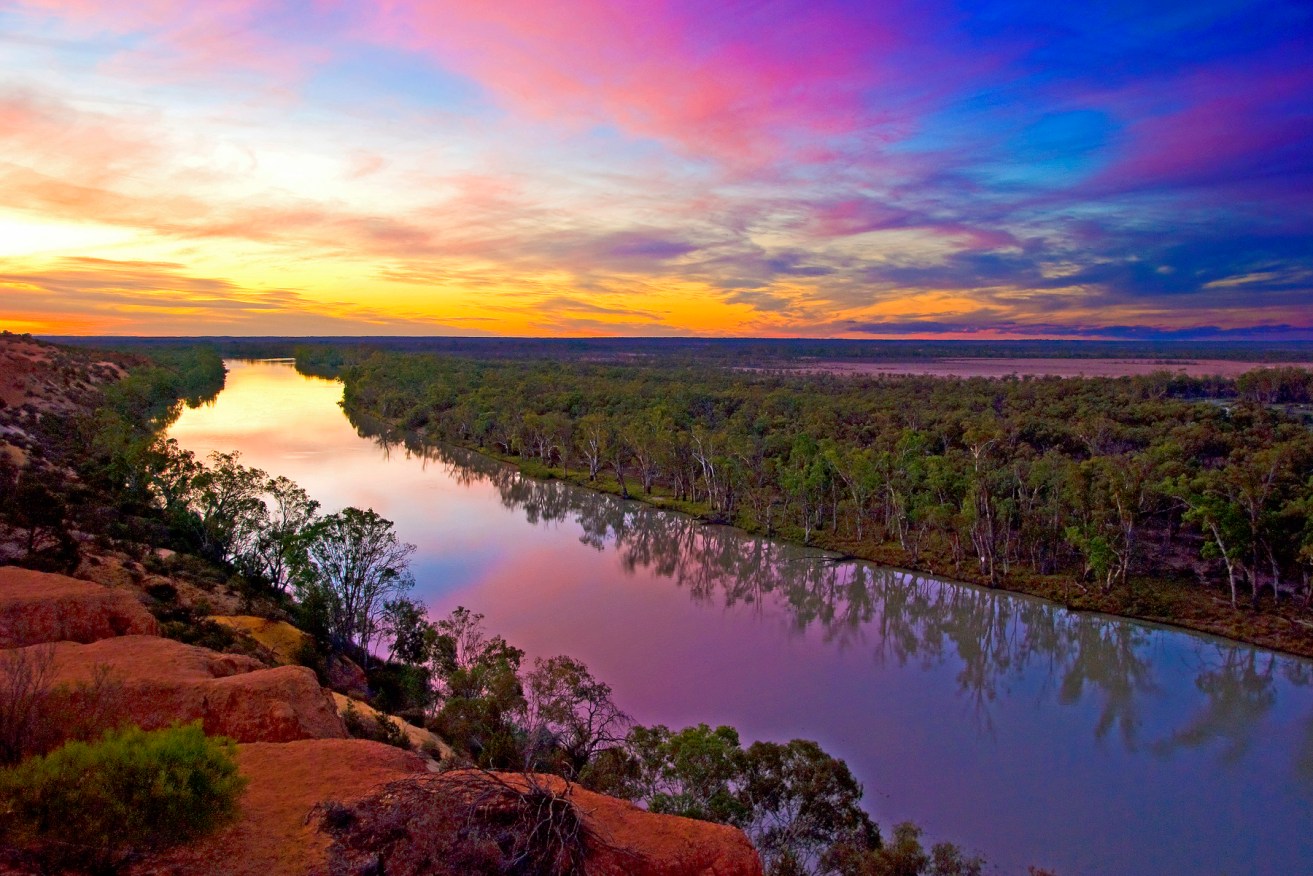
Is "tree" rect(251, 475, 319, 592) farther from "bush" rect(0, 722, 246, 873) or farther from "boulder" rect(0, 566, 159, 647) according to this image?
"bush" rect(0, 722, 246, 873)

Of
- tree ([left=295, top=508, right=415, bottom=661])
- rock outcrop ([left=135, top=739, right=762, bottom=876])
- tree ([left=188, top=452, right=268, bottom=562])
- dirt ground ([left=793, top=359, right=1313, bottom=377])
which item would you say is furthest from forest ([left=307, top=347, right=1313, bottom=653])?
dirt ground ([left=793, top=359, right=1313, bottom=377])

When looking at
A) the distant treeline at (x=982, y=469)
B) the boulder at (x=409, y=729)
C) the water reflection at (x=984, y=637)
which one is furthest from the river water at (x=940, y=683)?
the boulder at (x=409, y=729)

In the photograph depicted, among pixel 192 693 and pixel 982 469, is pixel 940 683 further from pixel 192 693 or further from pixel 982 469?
pixel 192 693

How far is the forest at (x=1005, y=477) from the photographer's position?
84.4 ft

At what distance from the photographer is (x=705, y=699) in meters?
19.5

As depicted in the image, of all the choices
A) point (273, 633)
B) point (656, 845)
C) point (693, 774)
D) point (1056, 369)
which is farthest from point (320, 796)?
point (1056, 369)

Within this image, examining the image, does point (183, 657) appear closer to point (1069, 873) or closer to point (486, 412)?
point (1069, 873)

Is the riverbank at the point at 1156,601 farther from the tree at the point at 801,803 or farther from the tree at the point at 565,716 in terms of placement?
the tree at the point at 565,716

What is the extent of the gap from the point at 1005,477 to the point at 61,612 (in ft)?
110

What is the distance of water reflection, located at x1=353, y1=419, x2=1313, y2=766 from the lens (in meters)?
19.4

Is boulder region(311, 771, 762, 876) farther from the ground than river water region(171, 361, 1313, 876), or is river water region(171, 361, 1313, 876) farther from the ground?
boulder region(311, 771, 762, 876)

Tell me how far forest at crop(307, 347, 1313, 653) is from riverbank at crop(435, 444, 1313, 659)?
0.09 meters

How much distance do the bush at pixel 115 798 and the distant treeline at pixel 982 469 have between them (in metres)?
26.7

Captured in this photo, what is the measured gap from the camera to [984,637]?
24.8 meters
